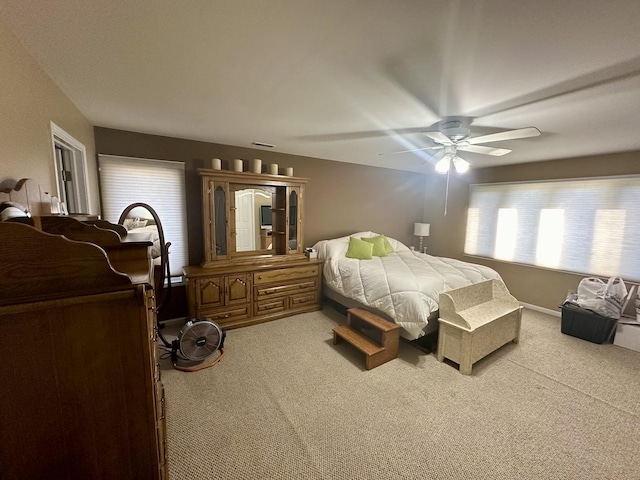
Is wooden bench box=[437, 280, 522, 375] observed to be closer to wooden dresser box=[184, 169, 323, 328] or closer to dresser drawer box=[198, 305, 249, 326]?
wooden dresser box=[184, 169, 323, 328]

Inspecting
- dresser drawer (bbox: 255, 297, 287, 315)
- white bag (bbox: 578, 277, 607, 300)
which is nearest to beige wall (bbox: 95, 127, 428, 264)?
dresser drawer (bbox: 255, 297, 287, 315)

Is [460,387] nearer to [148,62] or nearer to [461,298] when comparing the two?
[461,298]

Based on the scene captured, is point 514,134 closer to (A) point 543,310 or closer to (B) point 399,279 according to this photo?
(B) point 399,279

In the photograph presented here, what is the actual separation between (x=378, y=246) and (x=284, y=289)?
172 cm

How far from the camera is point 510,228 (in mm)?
4121

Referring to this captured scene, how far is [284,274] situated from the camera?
3404 mm

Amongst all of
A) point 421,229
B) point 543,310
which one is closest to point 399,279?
point 421,229

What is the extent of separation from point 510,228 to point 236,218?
14.0 ft

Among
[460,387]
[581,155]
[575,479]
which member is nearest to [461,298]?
[460,387]

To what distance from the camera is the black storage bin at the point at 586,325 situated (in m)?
2.88

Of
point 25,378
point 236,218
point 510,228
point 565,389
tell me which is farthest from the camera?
point 510,228

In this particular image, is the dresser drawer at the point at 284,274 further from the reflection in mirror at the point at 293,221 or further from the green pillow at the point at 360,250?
the green pillow at the point at 360,250

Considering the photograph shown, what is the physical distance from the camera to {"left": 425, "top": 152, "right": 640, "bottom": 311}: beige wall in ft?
10.8

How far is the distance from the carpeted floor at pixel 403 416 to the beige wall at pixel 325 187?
1.91 m
